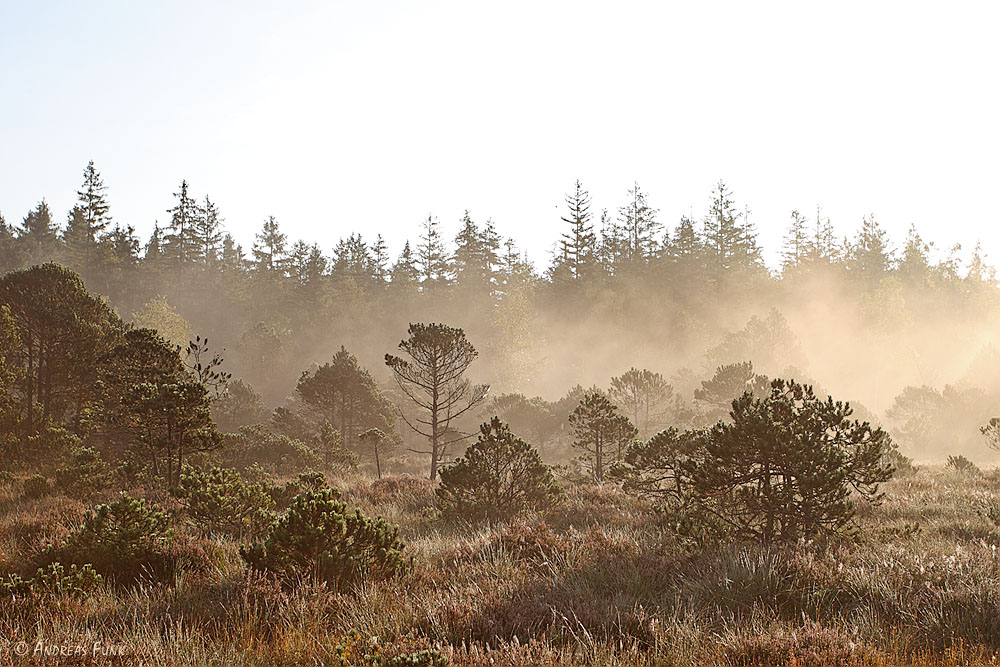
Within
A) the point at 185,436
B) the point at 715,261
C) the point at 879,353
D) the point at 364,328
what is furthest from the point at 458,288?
the point at 185,436

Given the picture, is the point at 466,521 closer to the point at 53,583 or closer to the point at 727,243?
the point at 53,583

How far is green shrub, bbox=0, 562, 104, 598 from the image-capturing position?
16.9 ft

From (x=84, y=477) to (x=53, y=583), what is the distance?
9440 mm

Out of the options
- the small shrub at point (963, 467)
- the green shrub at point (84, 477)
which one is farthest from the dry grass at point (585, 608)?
the small shrub at point (963, 467)

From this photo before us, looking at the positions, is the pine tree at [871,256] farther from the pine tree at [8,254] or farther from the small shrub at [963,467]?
the pine tree at [8,254]

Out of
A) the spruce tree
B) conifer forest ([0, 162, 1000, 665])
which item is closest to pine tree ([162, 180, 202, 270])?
the spruce tree

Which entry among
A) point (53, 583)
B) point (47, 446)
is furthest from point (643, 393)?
point (53, 583)

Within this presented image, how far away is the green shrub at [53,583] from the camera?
16.9 ft

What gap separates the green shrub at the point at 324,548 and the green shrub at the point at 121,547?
1.49 metres

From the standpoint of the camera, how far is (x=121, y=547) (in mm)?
6219

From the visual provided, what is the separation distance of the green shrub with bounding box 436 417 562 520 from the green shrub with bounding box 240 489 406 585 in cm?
485

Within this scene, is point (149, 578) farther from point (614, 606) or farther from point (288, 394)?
point (288, 394)

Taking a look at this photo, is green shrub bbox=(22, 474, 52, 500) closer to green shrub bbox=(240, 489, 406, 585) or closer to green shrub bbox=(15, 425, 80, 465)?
green shrub bbox=(15, 425, 80, 465)

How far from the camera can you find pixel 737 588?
516cm
